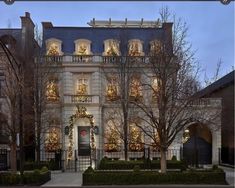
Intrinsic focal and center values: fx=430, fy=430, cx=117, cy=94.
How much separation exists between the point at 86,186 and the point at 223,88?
24.3m

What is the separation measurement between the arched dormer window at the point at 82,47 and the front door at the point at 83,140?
7100 mm

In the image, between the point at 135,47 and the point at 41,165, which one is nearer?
the point at 41,165

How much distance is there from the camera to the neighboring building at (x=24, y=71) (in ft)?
96.2

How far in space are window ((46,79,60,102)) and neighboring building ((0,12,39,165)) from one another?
11.6 ft

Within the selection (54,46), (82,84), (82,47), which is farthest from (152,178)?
(54,46)

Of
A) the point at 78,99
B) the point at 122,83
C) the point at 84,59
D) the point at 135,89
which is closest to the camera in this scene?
the point at 122,83

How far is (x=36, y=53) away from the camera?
3672cm

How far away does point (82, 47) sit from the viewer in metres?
40.8

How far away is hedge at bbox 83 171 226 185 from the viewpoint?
23156 mm

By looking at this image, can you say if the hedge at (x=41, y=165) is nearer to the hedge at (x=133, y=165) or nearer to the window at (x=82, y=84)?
the hedge at (x=133, y=165)

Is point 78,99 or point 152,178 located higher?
point 78,99

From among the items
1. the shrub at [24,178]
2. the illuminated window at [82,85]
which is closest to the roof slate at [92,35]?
the illuminated window at [82,85]

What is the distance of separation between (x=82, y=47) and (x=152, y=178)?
2048 cm

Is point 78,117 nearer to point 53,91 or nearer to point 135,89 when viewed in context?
point 53,91
